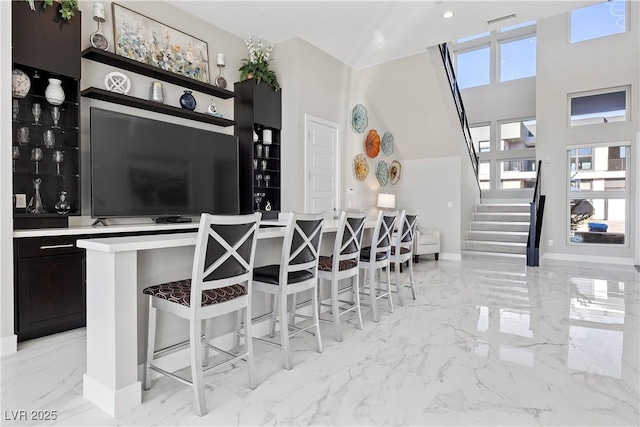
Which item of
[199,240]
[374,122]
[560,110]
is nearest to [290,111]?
[374,122]

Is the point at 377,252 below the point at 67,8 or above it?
below

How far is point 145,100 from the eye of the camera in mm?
4023

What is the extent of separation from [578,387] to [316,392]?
1625mm

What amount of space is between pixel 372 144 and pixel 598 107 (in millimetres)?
4580

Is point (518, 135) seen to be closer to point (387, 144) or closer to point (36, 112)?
point (387, 144)

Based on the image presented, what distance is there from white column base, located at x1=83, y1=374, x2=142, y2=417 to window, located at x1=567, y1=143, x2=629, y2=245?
8388 millimetres

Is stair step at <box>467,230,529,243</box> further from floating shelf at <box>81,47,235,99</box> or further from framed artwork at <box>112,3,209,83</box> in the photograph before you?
framed artwork at <box>112,3,209,83</box>

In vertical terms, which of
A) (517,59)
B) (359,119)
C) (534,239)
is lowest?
(534,239)

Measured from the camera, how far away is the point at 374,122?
742 cm

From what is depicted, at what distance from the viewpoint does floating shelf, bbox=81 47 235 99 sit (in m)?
3.67

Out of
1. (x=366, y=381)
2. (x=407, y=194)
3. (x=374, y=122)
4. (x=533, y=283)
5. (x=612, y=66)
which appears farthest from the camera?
(x=407, y=194)

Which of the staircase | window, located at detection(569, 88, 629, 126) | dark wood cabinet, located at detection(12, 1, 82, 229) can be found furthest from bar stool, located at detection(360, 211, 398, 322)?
window, located at detection(569, 88, 629, 126)

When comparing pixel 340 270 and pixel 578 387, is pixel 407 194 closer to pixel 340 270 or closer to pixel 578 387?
pixel 340 270

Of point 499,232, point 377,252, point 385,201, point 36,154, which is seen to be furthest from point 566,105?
point 36,154
